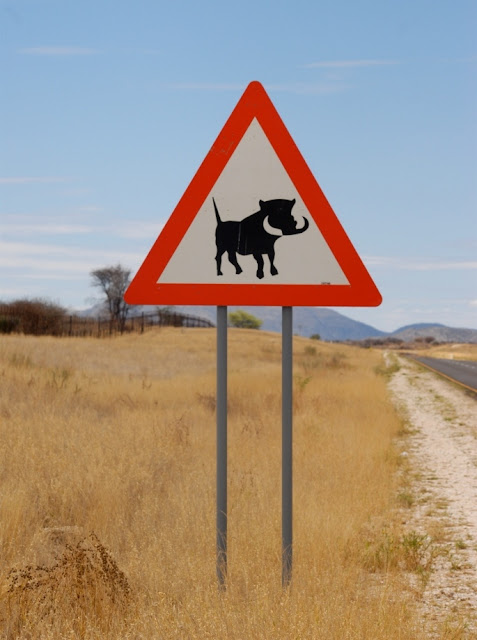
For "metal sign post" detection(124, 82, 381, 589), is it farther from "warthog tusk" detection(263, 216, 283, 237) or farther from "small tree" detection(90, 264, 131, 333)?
"small tree" detection(90, 264, 131, 333)

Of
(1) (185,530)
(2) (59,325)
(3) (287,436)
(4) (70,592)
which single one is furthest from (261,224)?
(2) (59,325)

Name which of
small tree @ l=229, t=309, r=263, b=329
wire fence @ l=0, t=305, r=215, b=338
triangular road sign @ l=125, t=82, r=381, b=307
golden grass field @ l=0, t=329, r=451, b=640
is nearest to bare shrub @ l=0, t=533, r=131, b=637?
golden grass field @ l=0, t=329, r=451, b=640

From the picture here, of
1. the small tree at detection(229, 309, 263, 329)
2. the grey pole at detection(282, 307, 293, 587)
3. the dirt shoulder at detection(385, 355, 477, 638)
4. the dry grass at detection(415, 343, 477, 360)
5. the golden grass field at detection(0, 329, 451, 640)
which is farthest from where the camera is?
the small tree at detection(229, 309, 263, 329)

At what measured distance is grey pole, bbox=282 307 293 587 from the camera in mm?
3145

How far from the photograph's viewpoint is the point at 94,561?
11.5 feet

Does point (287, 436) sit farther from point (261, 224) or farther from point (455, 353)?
point (455, 353)

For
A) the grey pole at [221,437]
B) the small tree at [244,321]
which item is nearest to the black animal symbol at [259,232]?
the grey pole at [221,437]

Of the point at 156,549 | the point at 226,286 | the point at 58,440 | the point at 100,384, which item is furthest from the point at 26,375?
the point at 226,286

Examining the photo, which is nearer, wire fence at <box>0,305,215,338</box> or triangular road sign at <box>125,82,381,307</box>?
triangular road sign at <box>125,82,381,307</box>

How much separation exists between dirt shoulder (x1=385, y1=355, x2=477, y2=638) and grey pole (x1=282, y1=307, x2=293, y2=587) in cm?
81

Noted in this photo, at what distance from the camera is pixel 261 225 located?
3152 mm

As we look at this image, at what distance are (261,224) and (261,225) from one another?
1 centimetres

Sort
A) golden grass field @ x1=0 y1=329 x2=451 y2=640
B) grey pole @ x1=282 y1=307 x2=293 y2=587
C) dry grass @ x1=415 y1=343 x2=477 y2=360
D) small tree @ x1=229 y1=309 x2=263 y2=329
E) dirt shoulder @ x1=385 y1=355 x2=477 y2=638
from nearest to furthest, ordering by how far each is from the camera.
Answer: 1. golden grass field @ x1=0 y1=329 x2=451 y2=640
2. grey pole @ x1=282 y1=307 x2=293 y2=587
3. dirt shoulder @ x1=385 y1=355 x2=477 y2=638
4. dry grass @ x1=415 y1=343 x2=477 y2=360
5. small tree @ x1=229 y1=309 x2=263 y2=329

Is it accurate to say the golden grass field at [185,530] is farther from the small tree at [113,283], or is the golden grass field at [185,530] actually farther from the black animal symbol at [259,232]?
the small tree at [113,283]
